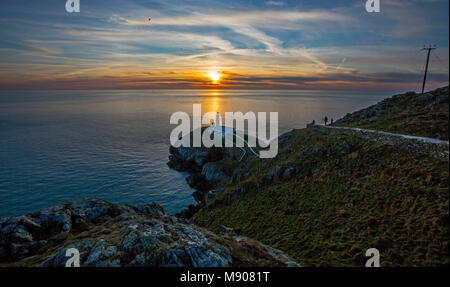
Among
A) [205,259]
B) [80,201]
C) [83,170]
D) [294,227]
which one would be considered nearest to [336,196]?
[294,227]

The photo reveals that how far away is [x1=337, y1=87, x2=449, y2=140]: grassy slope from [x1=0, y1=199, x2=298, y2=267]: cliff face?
1941 cm

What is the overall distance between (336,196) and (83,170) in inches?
2320

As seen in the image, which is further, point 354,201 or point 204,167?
point 204,167

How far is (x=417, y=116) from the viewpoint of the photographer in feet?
81.3

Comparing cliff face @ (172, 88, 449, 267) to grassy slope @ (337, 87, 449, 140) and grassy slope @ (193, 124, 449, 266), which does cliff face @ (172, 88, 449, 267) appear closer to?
grassy slope @ (193, 124, 449, 266)

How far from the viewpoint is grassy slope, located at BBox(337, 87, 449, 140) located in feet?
63.7

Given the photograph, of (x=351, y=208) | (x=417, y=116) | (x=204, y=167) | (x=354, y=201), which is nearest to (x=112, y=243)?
(x=351, y=208)

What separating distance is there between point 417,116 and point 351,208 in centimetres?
1760

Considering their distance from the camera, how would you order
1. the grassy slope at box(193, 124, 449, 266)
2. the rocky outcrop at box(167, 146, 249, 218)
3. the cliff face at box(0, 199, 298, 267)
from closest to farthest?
1. the cliff face at box(0, 199, 298, 267)
2. the grassy slope at box(193, 124, 449, 266)
3. the rocky outcrop at box(167, 146, 249, 218)

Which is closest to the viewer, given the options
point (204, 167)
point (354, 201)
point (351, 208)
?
point (351, 208)

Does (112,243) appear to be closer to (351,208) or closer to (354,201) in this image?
(351,208)

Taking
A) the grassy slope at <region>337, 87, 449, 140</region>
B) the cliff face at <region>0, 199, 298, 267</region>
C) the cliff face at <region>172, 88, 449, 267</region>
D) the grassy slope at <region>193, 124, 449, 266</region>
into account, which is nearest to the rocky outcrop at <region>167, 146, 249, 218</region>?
the cliff face at <region>172, 88, 449, 267</region>

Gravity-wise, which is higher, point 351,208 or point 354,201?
point 354,201
